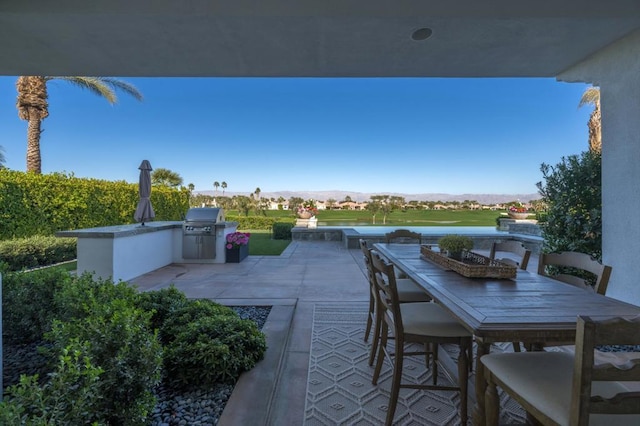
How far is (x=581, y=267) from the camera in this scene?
1934mm

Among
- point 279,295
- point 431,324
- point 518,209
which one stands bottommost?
point 279,295

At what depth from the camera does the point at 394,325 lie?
1782 millimetres

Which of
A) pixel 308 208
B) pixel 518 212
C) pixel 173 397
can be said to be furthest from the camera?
pixel 518 212

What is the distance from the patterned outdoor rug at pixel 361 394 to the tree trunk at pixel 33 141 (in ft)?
33.7

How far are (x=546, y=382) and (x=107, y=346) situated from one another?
1.88m

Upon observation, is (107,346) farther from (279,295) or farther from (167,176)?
(167,176)

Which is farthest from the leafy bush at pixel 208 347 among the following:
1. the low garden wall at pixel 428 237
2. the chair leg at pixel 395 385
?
the low garden wall at pixel 428 237

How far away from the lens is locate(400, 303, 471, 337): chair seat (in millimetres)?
1773
